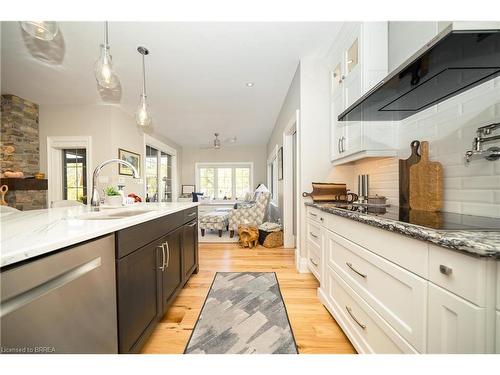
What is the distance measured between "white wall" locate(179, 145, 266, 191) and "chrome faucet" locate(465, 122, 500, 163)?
653 centimetres

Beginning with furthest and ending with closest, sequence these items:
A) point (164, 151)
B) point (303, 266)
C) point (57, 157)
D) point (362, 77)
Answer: point (164, 151)
point (57, 157)
point (303, 266)
point (362, 77)

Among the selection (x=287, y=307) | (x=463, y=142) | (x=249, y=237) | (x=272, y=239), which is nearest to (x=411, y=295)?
(x=463, y=142)

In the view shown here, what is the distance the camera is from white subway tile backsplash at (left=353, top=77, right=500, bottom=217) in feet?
3.29

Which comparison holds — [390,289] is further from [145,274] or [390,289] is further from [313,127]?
[313,127]

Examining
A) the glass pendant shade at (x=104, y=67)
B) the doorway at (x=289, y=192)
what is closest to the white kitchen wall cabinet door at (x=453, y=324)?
the glass pendant shade at (x=104, y=67)

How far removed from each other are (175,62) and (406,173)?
106 inches

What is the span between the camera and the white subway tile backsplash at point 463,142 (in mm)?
1002

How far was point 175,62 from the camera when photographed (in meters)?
2.43

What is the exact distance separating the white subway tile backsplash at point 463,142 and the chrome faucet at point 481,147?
0.04 meters

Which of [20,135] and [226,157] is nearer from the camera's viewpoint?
[20,135]

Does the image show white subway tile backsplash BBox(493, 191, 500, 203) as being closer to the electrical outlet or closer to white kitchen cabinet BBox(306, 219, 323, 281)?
white kitchen cabinet BBox(306, 219, 323, 281)

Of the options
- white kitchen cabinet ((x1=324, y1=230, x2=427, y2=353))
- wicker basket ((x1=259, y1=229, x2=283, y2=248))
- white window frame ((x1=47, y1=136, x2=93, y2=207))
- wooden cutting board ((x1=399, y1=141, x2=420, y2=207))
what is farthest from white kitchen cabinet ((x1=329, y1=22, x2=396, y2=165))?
white window frame ((x1=47, y1=136, x2=93, y2=207))

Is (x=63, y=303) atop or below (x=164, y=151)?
below

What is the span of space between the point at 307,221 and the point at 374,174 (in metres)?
0.84
